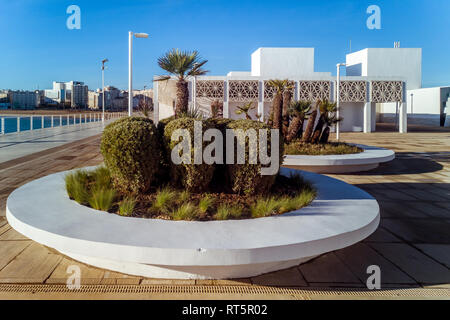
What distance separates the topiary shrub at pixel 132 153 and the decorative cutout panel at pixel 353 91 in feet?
102

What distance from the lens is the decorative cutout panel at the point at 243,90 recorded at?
Result: 32594mm

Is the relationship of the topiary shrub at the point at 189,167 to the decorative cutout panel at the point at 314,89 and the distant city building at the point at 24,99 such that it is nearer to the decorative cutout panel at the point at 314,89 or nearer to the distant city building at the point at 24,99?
the decorative cutout panel at the point at 314,89

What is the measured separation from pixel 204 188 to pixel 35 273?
2478 millimetres

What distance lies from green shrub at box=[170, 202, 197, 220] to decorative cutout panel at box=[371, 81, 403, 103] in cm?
3335

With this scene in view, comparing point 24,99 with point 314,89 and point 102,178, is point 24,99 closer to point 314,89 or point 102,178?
point 314,89

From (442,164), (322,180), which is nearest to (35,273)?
(322,180)

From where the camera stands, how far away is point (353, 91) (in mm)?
33625

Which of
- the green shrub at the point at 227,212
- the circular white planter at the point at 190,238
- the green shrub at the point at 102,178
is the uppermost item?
the green shrub at the point at 102,178

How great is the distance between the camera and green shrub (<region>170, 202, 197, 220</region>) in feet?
14.9

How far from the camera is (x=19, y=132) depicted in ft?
76.5

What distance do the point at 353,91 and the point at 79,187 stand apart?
1276 inches

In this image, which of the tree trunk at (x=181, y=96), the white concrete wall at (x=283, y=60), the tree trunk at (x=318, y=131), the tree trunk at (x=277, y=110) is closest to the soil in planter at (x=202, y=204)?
the tree trunk at (x=181, y=96)

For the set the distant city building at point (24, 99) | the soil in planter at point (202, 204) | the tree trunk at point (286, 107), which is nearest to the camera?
the soil in planter at point (202, 204)

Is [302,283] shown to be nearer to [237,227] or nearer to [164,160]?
[237,227]
